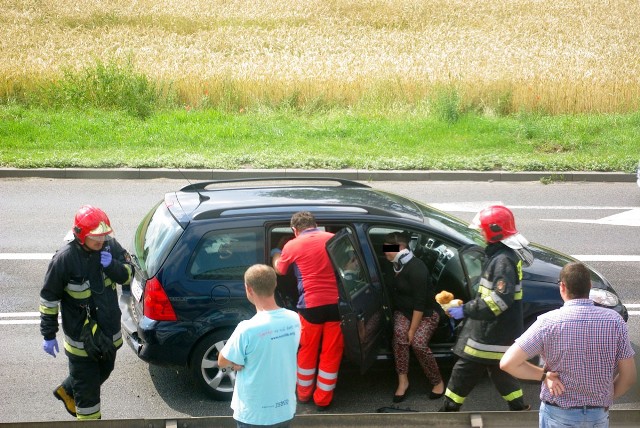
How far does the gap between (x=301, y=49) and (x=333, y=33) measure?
5.08 m

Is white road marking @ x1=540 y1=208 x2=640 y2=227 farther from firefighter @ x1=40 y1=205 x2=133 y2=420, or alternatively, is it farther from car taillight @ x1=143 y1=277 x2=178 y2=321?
firefighter @ x1=40 y1=205 x2=133 y2=420

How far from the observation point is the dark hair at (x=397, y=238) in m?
6.99

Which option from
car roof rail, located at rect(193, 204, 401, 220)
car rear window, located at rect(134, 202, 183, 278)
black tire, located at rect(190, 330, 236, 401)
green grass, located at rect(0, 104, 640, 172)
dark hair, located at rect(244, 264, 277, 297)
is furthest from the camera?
green grass, located at rect(0, 104, 640, 172)

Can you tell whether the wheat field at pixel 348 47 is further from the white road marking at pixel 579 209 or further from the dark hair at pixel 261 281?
the dark hair at pixel 261 281

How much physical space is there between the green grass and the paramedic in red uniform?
9.65 m

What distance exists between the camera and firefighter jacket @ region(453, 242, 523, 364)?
20.2 feet

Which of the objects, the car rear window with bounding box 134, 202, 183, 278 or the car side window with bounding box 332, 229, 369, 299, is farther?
the car rear window with bounding box 134, 202, 183, 278

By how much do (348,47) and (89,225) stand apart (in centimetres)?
2878

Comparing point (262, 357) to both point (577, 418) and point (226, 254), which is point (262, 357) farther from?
point (226, 254)

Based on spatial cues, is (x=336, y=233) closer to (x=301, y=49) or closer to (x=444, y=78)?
(x=444, y=78)

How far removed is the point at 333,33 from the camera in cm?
3819

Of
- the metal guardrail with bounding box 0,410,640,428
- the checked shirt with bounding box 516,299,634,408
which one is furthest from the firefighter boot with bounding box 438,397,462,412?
the checked shirt with bounding box 516,299,634,408

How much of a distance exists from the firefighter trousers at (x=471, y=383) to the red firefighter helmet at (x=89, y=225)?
2.71m

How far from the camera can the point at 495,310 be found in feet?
20.1
